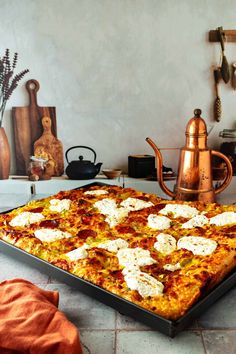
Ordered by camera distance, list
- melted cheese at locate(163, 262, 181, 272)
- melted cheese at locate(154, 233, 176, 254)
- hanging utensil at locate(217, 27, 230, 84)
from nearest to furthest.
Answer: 1. melted cheese at locate(163, 262, 181, 272)
2. melted cheese at locate(154, 233, 176, 254)
3. hanging utensil at locate(217, 27, 230, 84)

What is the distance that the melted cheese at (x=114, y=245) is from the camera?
4.04 ft

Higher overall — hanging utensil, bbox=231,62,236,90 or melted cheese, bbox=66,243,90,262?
hanging utensil, bbox=231,62,236,90

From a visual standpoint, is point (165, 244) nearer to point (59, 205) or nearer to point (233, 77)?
point (59, 205)

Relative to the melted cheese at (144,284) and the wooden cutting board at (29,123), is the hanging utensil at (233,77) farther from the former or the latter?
the melted cheese at (144,284)

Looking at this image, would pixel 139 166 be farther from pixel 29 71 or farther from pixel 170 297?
pixel 170 297

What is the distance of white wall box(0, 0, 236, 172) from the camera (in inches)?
111

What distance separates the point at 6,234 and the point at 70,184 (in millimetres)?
1350

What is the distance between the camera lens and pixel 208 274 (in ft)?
3.37

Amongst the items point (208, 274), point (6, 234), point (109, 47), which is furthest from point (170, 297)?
point (109, 47)

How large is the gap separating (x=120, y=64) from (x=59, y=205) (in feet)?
5.31

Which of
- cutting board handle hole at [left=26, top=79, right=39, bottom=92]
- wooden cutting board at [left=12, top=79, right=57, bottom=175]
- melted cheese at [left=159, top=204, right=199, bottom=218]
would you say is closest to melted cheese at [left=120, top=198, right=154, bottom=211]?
melted cheese at [left=159, top=204, right=199, bottom=218]

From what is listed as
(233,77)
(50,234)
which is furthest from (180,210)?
(233,77)

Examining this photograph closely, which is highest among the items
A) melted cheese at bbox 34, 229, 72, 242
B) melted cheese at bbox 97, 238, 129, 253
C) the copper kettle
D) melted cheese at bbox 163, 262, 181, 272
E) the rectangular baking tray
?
the copper kettle

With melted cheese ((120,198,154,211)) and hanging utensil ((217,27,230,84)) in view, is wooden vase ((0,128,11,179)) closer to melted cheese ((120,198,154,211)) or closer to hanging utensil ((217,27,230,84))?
melted cheese ((120,198,154,211))
